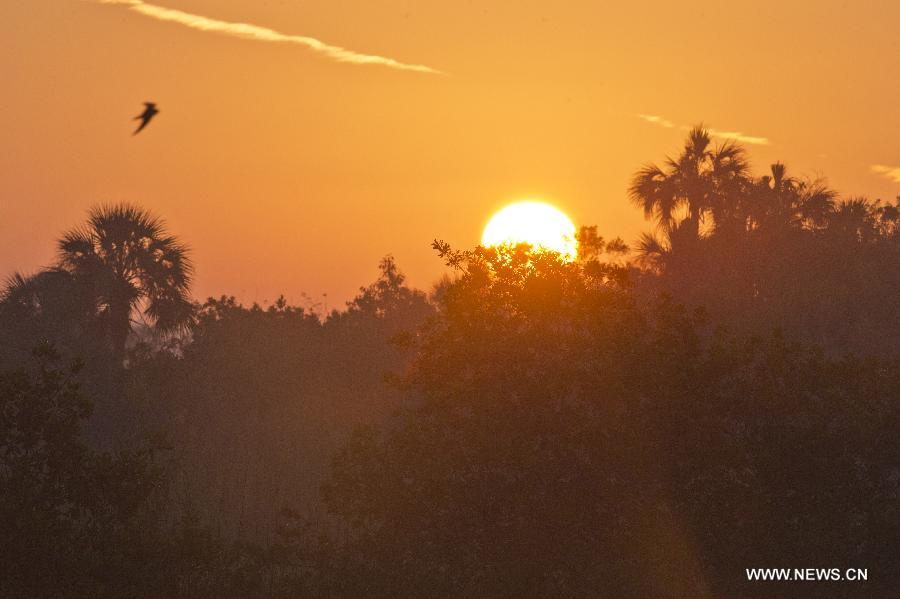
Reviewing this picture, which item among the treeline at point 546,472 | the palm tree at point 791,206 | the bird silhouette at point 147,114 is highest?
the palm tree at point 791,206

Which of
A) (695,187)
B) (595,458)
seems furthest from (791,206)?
(595,458)

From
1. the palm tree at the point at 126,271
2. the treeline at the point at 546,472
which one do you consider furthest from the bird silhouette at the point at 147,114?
the palm tree at the point at 126,271

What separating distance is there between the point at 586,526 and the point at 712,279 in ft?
86.6

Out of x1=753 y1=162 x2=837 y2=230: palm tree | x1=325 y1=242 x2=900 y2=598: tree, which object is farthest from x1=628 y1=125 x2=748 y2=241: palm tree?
x1=325 y1=242 x2=900 y2=598: tree

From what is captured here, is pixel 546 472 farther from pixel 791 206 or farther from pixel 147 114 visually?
pixel 791 206

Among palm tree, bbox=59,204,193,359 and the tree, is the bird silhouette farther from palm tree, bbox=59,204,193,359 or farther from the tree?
palm tree, bbox=59,204,193,359

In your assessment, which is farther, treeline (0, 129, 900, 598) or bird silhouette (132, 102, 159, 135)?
treeline (0, 129, 900, 598)

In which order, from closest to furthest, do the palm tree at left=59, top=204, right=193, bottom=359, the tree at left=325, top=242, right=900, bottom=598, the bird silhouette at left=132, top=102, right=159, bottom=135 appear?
the bird silhouette at left=132, top=102, right=159, bottom=135 < the tree at left=325, top=242, right=900, bottom=598 < the palm tree at left=59, top=204, right=193, bottom=359

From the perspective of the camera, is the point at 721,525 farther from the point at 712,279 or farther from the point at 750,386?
the point at 712,279

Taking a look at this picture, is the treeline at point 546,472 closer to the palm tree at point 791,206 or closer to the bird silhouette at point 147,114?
the bird silhouette at point 147,114

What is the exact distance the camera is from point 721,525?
1920 cm

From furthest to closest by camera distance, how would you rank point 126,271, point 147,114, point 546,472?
point 126,271 < point 546,472 < point 147,114

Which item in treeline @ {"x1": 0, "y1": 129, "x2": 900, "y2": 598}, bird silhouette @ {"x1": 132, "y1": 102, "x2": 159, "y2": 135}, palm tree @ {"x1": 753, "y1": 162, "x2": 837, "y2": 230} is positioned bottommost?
treeline @ {"x1": 0, "y1": 129, "x2": 900, "y2": 598}

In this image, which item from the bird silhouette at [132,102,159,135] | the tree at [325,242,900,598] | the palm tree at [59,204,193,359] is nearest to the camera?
the bird silhouette at [132,102,159,135]
